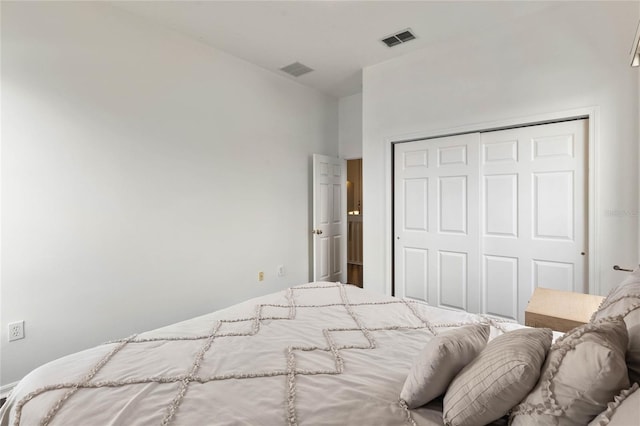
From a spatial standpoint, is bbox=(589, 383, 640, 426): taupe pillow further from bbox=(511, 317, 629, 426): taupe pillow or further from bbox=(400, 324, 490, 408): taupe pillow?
bbox=(400, 324, 490, 408): taupe pillow

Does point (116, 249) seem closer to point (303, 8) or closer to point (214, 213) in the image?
point (214, 213)

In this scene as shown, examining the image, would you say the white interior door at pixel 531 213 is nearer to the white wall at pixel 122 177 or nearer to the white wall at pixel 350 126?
the white wall at pixel 350 126

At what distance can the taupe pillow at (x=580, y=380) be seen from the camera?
73 cm

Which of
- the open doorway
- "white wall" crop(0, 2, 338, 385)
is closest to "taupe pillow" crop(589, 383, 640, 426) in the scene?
"white wall" crop(0, 2, 338, 385)

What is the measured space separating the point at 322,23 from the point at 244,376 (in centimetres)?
288

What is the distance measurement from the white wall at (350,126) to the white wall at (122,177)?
1.19m

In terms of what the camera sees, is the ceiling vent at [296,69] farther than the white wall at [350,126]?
No

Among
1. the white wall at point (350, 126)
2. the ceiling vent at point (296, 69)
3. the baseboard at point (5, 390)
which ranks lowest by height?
the baseboard at point (5, 390)

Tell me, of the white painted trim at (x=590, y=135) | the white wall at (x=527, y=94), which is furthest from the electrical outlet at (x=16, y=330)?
the white painted trim at (x=590, y=135)

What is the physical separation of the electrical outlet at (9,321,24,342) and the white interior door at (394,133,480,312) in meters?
3.31

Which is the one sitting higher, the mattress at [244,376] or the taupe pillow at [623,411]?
the taupe pillow at [623,411]

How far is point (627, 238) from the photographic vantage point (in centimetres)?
238

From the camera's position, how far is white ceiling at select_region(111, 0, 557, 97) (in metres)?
2.63

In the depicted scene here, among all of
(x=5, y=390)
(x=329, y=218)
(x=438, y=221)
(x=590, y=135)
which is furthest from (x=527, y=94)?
(x=5, y=390)
